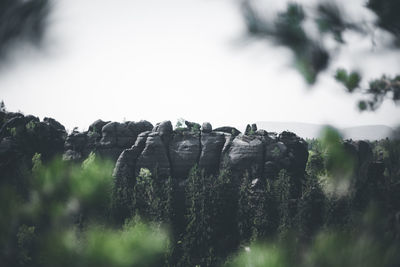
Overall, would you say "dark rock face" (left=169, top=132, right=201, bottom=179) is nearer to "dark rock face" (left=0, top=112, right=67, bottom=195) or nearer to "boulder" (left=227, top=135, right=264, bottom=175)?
"boulder" (left=227, top=135, right=264, bottom=175)

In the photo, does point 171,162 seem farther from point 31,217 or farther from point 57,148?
point 31,217

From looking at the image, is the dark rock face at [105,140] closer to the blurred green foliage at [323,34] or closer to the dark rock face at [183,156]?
the dark rock face at [183,156]

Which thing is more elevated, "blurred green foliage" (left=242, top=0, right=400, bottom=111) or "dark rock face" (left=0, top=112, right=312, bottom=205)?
"blurred green foliage" (left=242, top=0, right=400, bottom=111)

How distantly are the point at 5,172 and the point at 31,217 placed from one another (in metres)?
0.83

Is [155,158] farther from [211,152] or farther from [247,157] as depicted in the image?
[247,157]

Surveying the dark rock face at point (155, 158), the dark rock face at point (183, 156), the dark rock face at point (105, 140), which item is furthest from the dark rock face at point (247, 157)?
the dark rock face at point (105, 140)

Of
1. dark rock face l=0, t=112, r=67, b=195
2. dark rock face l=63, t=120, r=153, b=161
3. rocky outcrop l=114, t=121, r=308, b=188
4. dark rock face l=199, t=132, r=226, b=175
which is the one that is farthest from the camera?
dark rock face l=63, t=120, r=153, b=161

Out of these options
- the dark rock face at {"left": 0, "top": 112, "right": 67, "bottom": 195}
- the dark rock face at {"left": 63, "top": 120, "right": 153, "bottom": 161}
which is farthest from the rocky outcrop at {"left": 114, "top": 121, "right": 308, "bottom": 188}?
the dark rock face at {"left": 0, "top": 112, "right": 67, "bottom": 195}

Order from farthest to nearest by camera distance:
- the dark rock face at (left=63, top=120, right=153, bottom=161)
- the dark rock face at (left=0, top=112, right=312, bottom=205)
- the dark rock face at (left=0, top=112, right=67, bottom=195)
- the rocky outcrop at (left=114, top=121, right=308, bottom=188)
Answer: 1. the dark rock face at (left=63, top=120, right=153, bottom=161)
2. the dark rock face at (left=0, top=112, right=67, bottom=195)
3. the dark rock face at (left=0, top=112, right=312, bottom=205)
4. the rocky outcrop at (left=114, top=121, right=308, bottom=188)

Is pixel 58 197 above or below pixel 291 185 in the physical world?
above

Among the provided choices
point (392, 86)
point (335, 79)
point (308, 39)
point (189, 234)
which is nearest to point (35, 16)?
point (308, 39)

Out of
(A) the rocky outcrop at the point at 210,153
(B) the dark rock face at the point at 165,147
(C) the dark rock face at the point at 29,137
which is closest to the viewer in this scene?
(A) the rocky outcrop at the point at 210,153

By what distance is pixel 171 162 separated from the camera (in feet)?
109

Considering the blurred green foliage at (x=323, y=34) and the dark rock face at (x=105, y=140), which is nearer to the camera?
the blurred green foliage at (x=323, y=34)
